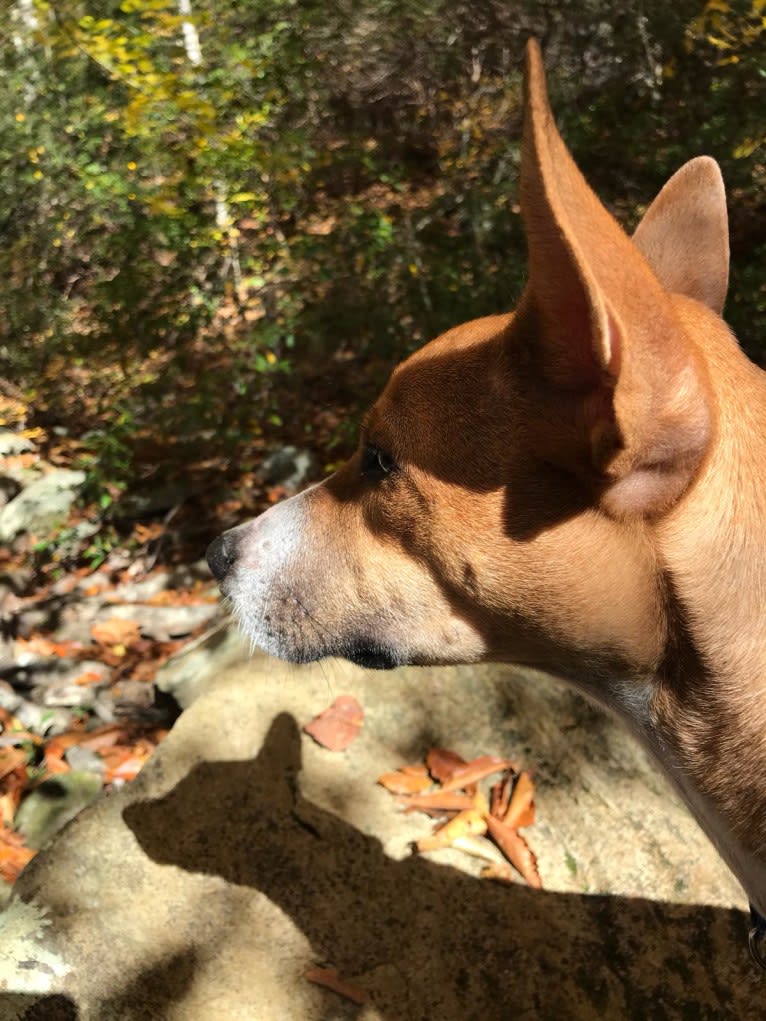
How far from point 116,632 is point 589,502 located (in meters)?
4.34

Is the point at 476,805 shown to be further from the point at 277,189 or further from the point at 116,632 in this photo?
the point at 277,189

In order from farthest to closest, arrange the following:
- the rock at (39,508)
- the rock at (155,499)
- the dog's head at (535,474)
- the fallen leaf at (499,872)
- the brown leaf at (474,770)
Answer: the rock at (155,499)
the rock at (39,508)
the brown leaf at (474,770)
the fallen leaf at (499,872)
the dog's head at (535,474)

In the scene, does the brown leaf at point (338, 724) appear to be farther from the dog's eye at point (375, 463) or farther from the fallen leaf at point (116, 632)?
the fallen leaf at point (116, 632)

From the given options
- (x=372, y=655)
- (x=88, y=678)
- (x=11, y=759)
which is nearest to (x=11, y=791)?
(x=11, y=759)

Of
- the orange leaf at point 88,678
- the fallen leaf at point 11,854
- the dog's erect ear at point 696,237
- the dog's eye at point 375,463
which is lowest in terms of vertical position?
the orange leaf at point 88,678

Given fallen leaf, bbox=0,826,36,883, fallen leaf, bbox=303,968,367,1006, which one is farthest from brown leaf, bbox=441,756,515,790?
fallen leaf, bbox=0,826,36,883

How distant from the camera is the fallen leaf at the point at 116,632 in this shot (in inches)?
215

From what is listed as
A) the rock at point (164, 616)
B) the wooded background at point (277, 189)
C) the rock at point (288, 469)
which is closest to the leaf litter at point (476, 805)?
the rock at point (164, 616)

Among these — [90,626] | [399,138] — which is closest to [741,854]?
[90,626]

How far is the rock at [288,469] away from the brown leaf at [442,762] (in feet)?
12.2

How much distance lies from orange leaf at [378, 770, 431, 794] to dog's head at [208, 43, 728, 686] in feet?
3.41

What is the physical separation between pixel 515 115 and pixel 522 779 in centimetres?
594

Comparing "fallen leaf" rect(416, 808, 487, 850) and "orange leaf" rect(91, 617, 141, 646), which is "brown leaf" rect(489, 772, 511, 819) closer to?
"fallen leaf" rect(416, 808, 487, 850)

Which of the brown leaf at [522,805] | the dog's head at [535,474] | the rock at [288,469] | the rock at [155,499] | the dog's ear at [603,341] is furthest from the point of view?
the rock at [288,469]
